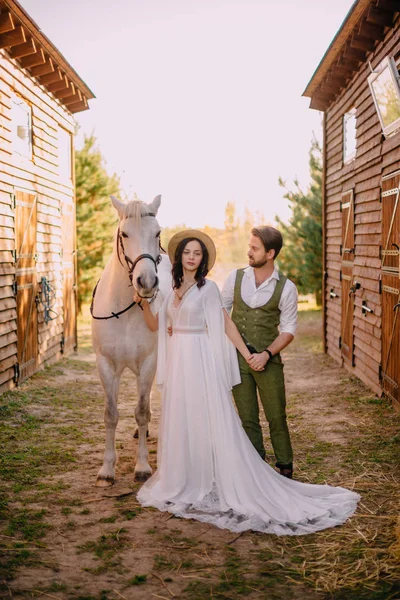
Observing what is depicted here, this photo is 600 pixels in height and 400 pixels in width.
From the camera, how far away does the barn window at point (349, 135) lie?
911cm

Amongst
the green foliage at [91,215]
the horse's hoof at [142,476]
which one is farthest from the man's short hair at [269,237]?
the green foliage at [91,215]

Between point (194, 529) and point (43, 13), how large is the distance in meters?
26.6

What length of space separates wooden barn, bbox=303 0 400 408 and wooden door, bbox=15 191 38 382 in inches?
183

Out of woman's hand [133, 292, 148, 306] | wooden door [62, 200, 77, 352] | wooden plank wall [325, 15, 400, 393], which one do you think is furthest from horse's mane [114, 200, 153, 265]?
wooden door [62, 200, 77, 352]

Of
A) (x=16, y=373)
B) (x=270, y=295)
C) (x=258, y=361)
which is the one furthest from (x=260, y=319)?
(x=16, y=373)

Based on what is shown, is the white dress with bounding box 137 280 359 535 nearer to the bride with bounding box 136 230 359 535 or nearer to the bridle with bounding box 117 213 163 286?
the bride with bounding box 136 230 359 535

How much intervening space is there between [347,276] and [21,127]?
5.38 metres

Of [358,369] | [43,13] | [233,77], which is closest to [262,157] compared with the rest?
[233,77]

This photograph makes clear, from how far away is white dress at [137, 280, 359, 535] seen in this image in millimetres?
3662

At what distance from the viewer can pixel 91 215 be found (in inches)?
656

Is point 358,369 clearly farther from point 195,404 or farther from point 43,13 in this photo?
point 43,13

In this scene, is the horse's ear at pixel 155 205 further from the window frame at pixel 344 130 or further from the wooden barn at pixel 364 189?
the window frame at pixel 344 130

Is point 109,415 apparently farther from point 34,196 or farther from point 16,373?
point 34,196

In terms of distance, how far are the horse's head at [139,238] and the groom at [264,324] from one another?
26.8 inches
